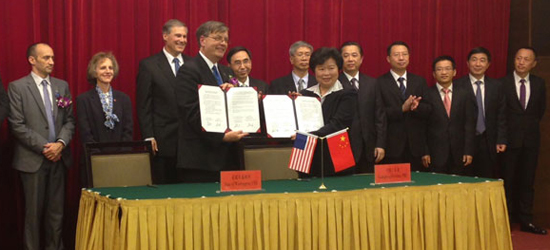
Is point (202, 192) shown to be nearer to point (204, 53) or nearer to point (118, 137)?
point (204, 53)

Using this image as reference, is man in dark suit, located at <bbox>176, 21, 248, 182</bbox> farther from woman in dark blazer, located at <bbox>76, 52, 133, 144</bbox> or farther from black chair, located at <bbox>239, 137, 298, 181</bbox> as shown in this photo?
woman in dark blazer, located at <bbox>76, 52, 133, 144</bbox>

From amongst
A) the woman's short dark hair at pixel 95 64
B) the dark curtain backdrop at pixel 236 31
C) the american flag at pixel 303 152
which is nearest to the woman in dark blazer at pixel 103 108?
the woman's short dark hair at pixel 95 64

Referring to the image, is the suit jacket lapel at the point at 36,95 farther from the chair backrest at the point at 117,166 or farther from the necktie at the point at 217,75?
the necktie at the point at 217,75

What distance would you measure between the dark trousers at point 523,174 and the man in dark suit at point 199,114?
10.9 ft

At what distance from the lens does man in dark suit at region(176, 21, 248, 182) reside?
360 centimetres

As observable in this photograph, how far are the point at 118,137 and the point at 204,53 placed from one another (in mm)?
1385

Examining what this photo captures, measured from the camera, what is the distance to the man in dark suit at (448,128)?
5613mm

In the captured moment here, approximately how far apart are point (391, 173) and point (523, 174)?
3.08m

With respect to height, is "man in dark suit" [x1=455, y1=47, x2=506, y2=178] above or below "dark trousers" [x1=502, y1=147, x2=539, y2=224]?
above

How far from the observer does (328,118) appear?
3732 mm

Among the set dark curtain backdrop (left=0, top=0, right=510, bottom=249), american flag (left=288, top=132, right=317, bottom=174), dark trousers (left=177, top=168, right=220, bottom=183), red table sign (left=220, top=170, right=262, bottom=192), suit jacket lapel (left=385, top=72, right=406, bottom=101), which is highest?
dark curtain backdrop (left=0, top=0, right=510, bottom=249)

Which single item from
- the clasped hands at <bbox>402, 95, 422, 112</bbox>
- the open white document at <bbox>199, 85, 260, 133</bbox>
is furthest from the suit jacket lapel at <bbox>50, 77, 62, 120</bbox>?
the clasped hands at <bbox>402, 95, 422, 112</bbox>

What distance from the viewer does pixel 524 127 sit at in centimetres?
588

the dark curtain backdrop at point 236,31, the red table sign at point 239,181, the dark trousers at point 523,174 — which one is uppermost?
the dark curtain backdrop at point 236,31
